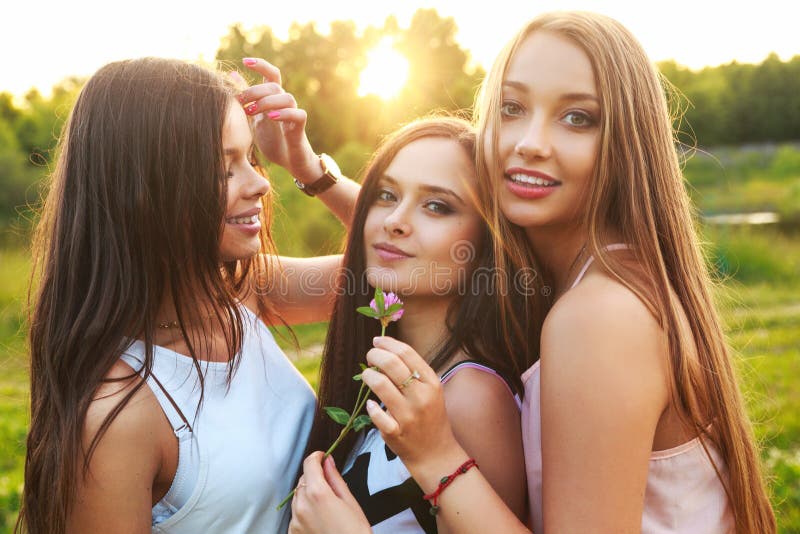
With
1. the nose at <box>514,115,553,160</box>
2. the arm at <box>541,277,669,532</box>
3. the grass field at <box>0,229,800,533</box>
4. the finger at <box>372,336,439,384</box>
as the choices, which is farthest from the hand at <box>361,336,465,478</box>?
the grass field at <box>0,229,800,533</box>

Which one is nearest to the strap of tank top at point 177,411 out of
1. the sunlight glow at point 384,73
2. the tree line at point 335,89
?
the tree line at point 335,89

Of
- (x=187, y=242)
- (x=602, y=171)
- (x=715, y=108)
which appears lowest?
(x=715, y=108)

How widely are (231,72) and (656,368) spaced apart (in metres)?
1.73

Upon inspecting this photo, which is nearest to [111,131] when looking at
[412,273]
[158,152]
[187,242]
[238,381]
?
[158,152]

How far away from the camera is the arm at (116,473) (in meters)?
1.91

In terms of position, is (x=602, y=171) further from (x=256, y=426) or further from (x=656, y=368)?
(x=256, y=426)

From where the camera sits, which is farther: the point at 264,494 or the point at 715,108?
the point at 715,108

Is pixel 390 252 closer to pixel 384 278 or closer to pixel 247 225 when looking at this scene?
pixel 384 278

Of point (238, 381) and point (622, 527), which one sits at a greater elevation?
point (238, 381)

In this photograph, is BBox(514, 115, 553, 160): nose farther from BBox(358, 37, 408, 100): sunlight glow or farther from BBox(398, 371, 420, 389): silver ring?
BBox(358, 37, 408, 100): sunlight glow

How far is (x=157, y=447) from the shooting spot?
202 centimetres

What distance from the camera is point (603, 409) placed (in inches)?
69.9

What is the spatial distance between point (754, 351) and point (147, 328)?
7.83 meters

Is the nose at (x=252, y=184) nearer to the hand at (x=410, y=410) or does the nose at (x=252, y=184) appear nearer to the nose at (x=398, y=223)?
the nose at (x=398, y=223)
